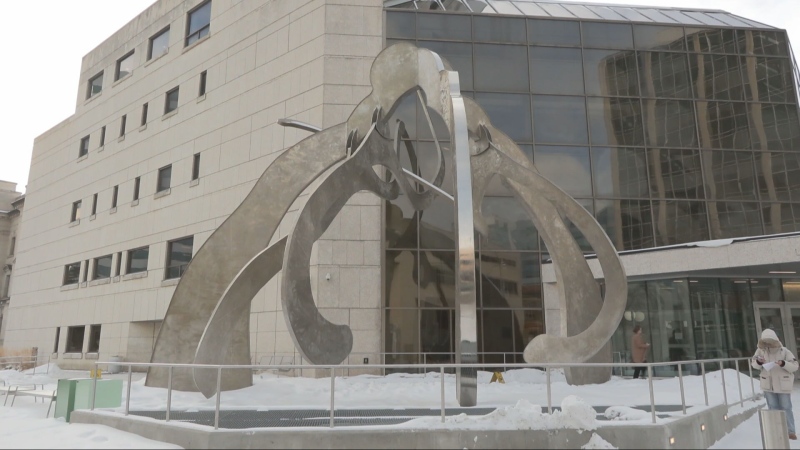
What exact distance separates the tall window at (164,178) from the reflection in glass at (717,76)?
2374cm

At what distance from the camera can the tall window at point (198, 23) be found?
90.7ft

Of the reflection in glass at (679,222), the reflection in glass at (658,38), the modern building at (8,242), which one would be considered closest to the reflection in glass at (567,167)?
the reflection in glass at (679,222)

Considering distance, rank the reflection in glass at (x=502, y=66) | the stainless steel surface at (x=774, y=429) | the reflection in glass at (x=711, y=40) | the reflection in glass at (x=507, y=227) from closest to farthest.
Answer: the stainless steel surface at (x=774, y=429) → the reflection in glass at (x=507, y=227) → the reflection in glass at (x=502, y=66) → the reflection in glass at (x=711, y=40)

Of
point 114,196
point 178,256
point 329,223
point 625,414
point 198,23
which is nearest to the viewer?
point 625,414

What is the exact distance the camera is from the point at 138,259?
2762cm

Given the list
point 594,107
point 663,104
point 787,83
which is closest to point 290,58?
point 594,107

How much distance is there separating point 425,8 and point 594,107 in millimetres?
8043

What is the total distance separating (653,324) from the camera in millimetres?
19203

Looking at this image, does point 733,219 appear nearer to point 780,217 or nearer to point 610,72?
point 780,217

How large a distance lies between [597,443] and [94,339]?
94.1 ft

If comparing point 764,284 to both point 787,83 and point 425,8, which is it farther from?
point 425,8

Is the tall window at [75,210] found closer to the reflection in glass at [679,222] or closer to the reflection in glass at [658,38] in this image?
the reflection in glass at [679,222]

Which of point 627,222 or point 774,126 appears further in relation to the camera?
point 774,126

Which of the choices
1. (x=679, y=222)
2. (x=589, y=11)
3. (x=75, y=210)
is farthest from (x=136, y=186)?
(x=679, y=222)
